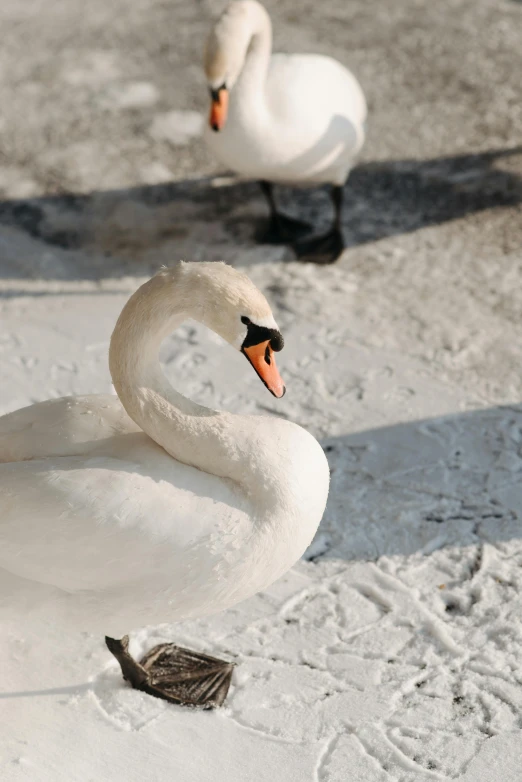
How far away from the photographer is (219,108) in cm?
490

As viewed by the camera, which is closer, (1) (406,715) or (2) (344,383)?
(1) (406,715)

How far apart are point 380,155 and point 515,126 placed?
2.89 ft

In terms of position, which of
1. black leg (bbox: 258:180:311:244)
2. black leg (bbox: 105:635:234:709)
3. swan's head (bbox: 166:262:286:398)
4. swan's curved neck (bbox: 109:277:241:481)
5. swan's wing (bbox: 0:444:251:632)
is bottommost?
black leg (bbox: 105:635:234:709)

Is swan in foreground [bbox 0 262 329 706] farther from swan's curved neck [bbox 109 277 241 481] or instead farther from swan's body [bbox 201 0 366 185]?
swan's body [bbox 201 0 366 185]

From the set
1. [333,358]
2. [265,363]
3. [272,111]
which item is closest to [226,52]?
[272,111]

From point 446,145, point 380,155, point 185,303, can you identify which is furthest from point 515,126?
point 185,303

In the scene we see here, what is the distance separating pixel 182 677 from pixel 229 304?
1.25m

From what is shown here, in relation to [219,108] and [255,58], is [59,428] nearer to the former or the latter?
[219,108]

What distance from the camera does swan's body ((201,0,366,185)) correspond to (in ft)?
16.0

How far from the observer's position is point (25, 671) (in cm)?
323

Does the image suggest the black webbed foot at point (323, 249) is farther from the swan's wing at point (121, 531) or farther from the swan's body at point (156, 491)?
the swan's wing at point (121, 531)

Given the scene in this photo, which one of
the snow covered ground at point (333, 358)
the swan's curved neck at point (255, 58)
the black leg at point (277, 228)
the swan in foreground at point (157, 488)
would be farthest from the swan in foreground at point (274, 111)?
the swan in foreground at point (157, 488)

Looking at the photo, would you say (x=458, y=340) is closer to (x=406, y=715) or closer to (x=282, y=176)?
(x=282, y=176)

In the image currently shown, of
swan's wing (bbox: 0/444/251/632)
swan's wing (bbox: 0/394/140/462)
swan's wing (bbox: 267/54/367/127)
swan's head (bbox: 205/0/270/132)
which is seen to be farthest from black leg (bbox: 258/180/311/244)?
swan's wing (bbox: 0/444/251/632)
